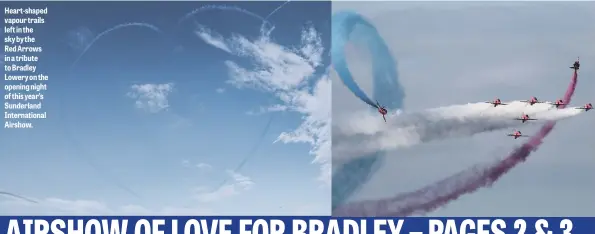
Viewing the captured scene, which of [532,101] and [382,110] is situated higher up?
[532,101]

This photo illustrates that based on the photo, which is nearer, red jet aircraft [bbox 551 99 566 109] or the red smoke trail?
the red smoke trail

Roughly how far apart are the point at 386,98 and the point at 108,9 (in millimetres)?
5397

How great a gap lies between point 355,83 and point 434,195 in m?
2.54

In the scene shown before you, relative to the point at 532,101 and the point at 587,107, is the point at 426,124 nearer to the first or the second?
the point at 532,101

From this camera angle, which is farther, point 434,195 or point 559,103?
point 559,103

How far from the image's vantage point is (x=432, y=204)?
12.1 m

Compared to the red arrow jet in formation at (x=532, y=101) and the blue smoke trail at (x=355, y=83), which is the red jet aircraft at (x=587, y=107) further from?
the blue smoke trail at (x=355, y=83)

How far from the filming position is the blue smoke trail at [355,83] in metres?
12.1

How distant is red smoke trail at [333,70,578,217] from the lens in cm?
1210

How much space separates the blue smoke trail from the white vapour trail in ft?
0.74

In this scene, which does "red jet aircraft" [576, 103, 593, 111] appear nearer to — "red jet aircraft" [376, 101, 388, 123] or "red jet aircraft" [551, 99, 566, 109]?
"red jet aircraft" [551, 99, 566, 109]

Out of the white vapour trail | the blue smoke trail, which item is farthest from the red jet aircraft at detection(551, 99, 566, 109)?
the blue smoke trail

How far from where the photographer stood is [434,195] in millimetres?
12156

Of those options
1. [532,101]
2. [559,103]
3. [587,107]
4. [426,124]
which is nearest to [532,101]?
[532,101]
